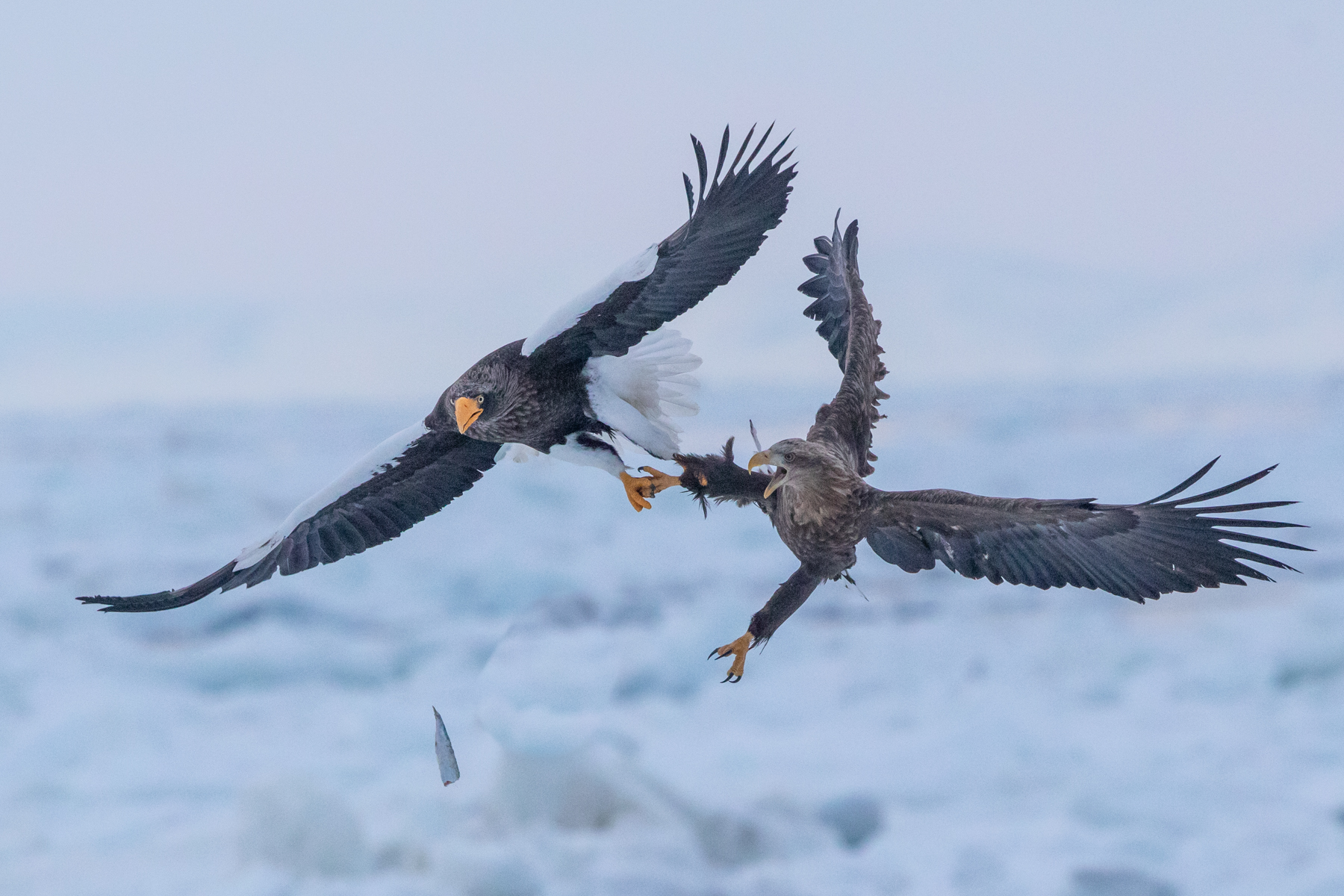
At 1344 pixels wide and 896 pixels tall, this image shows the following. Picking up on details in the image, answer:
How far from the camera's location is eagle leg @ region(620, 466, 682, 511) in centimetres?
354

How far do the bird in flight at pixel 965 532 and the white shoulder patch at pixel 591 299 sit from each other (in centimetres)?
70

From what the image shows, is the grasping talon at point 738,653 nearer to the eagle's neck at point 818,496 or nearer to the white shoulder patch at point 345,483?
the eagle's neck at point 818,496

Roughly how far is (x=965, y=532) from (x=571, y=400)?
57.2 inches

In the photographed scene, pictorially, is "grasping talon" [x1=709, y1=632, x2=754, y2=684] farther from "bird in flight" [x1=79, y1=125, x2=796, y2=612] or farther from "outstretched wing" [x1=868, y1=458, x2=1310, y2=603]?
"bird in flight" [x1=79, y1=125, x2=796, y2=612]

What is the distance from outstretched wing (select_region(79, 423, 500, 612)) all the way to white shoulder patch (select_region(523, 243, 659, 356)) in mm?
624

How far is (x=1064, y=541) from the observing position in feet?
9.87

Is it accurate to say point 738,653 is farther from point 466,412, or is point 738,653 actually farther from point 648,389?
point 648,389

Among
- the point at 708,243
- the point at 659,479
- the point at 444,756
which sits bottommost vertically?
the point at 444,756

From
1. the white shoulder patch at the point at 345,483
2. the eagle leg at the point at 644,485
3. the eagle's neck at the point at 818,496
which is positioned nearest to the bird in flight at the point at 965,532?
the eagle's neck at the point at 818,496

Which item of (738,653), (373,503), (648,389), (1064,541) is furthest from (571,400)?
(1064,541)

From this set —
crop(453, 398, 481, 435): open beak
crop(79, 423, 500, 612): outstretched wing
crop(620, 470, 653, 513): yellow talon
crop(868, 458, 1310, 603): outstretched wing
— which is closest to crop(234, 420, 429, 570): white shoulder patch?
crop(79, 423, 500, 612): outstretched wing

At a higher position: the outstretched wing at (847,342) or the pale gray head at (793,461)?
the outstretched wing at (847,342)

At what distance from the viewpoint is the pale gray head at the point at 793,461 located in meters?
2.79

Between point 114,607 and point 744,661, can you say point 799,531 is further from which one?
point 114,607
